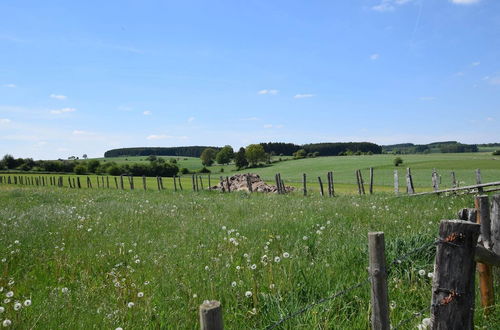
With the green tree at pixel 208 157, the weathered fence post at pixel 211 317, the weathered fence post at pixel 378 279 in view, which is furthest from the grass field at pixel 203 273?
the green tree at pixel 208 157

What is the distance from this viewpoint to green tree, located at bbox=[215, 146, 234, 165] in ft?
415

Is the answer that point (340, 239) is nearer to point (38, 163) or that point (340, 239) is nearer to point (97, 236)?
point (97, 236)

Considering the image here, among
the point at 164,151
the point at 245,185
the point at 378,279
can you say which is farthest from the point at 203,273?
the point at 164,151

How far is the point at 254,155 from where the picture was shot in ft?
369

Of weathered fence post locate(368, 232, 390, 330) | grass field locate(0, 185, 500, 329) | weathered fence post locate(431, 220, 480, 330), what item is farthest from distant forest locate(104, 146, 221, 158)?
weathered fence post locate(431, 220, 480, 330)

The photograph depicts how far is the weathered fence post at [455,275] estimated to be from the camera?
115 inches

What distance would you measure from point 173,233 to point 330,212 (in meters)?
4.63

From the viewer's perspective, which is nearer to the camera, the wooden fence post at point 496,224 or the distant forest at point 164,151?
the wooden fence post at point 496,224

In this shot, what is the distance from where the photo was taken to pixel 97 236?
8703 mm

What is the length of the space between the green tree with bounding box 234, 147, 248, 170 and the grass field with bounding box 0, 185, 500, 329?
101m

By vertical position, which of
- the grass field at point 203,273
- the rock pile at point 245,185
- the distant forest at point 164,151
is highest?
the distant forest at point 164,151

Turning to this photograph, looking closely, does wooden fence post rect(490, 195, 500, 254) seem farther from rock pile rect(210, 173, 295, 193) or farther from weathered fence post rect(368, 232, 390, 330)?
rock pile rect(210, 173, 295, 193)

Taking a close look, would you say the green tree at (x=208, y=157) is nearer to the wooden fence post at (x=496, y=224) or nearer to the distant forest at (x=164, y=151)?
the distant forest at (x=164, y=151)

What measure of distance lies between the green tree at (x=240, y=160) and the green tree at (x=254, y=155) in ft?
3.70
